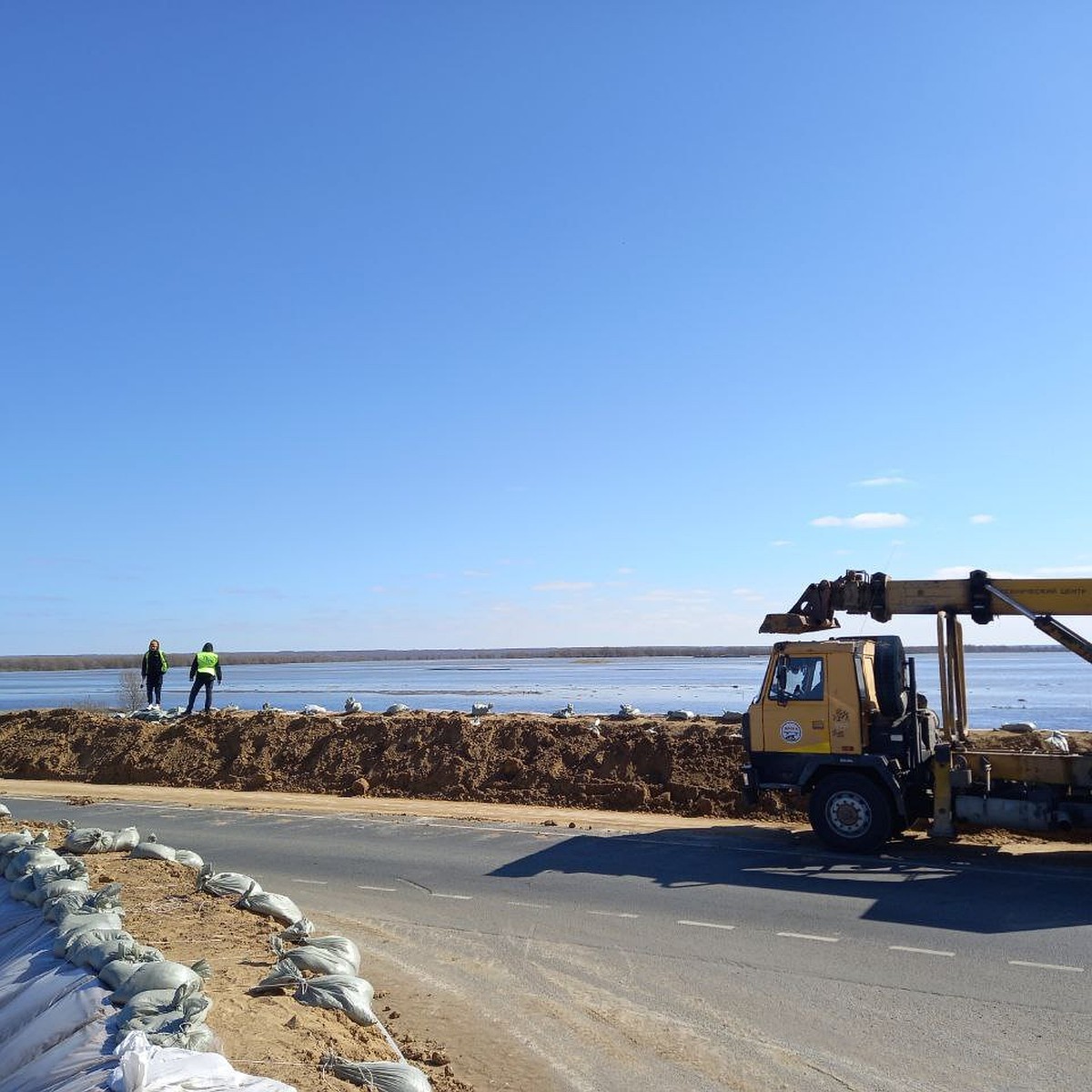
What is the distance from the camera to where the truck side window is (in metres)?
13.7

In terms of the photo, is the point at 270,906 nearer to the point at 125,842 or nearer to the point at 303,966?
the point at 303,966

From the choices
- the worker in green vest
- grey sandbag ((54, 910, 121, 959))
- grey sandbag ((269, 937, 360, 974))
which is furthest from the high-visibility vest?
grey sandbag ((54, 910, 121, 959))

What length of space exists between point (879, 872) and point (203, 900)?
24.2 feet

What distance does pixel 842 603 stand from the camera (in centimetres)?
1418

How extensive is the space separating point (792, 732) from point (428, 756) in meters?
10.2

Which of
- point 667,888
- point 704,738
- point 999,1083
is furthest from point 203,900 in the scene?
point 704,738

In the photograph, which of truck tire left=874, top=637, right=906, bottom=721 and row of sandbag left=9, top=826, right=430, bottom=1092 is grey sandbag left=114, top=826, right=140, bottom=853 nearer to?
row of sandbag left=9, top=826, right=430, bottom=1092

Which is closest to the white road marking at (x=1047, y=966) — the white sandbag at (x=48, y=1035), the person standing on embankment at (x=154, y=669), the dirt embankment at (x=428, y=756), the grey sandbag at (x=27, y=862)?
the white sandbag at (x=48, y=1035)

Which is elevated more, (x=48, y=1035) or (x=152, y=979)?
(x=152, y=979)

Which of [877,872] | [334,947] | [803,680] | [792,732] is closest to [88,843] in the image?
[334,947]

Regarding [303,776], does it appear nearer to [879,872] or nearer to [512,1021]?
[879,872]

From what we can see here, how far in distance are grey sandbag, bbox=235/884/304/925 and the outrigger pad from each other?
23.5 feet

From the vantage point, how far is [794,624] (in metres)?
14.1

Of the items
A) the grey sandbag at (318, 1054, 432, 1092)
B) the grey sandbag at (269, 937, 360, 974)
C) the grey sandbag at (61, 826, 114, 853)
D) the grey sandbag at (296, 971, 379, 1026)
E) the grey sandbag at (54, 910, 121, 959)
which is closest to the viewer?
the grey sandbag at (318, 1054, 432, 1092)
